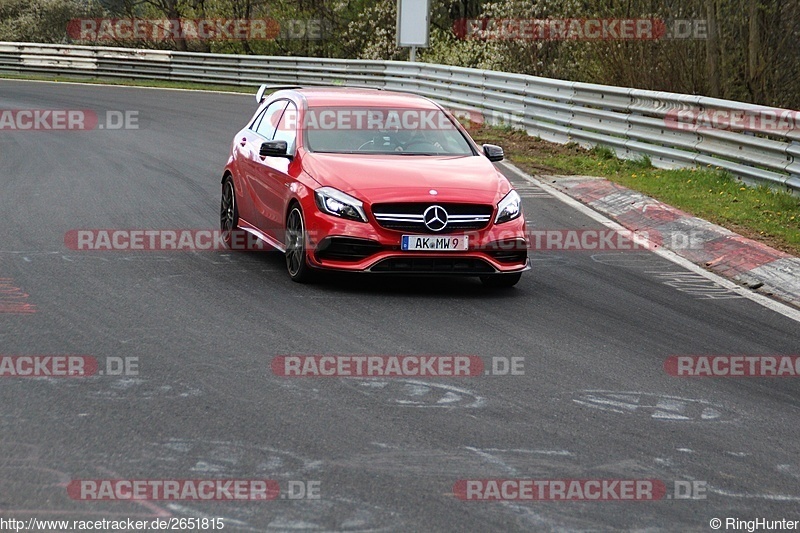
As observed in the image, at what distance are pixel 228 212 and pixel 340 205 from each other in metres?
2.75

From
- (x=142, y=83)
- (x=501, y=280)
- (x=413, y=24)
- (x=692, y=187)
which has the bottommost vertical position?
(x=142, y=83)

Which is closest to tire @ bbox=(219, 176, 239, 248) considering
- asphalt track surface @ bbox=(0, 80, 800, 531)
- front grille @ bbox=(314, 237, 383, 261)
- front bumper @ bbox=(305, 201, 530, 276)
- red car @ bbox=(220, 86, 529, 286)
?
red car @ bbox=(220, 86, 529, 286)

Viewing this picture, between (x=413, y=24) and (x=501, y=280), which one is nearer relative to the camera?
(x=501, y=280)

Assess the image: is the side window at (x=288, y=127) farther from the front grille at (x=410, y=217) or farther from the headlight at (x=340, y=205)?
the front grille at (x=410, y=217)

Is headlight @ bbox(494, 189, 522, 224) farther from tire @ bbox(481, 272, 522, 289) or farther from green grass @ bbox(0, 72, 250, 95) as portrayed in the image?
green grass @ bbox(0, 72, 250, 95)

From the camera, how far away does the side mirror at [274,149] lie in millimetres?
10680

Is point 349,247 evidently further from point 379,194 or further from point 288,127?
point 288,127

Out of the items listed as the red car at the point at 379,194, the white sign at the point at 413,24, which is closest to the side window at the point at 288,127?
the red car at the point at 379,194

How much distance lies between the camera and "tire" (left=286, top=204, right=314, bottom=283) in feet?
33.3

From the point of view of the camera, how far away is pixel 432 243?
388 inches

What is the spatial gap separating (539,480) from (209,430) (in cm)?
166

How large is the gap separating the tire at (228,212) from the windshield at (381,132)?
1.44 metres

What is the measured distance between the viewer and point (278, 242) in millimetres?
10828

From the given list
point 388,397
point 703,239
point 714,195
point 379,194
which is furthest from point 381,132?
point 714,195
